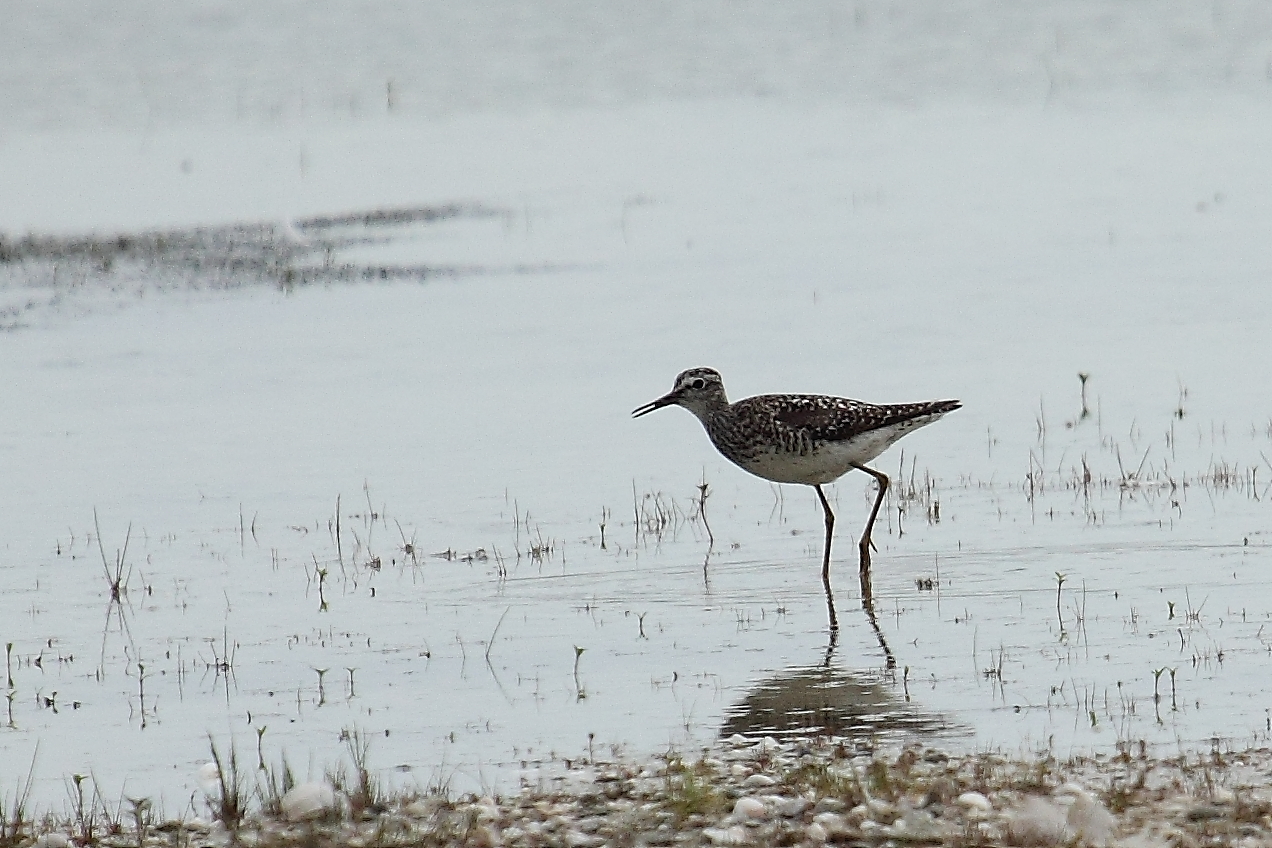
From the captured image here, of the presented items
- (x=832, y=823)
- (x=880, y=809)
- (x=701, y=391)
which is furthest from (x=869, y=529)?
(x=832, y=823)

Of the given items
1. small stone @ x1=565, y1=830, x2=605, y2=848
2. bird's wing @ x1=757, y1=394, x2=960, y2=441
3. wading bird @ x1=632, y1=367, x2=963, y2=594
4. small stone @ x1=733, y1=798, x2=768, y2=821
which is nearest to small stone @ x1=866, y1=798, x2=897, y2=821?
small stone @ x1=733, y1=798, x2=768, y2=821

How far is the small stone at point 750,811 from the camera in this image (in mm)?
6781

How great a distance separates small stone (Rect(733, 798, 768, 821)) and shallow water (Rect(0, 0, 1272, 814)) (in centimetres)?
135

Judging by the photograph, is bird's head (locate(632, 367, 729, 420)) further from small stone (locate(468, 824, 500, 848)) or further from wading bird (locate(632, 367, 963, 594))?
small stone (locate(468, 824, 500, 848))

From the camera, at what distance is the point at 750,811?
679cm

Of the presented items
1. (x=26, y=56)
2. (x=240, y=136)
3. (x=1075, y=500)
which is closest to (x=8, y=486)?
(x=1075, y=500)

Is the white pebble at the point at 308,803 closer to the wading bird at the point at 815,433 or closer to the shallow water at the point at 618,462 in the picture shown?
the shallow water at the point at 618,462

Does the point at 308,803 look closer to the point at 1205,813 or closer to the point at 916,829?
the point at 916,829

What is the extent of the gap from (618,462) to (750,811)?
25.6 ft

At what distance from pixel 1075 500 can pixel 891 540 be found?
128 cm

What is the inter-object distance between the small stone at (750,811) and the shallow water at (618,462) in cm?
135

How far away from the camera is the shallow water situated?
8.84m

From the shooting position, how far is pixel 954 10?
41.1 meters

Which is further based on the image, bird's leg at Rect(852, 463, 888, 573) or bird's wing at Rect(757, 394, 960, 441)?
bird's wing at Rect(757, 394, 960, 441)
